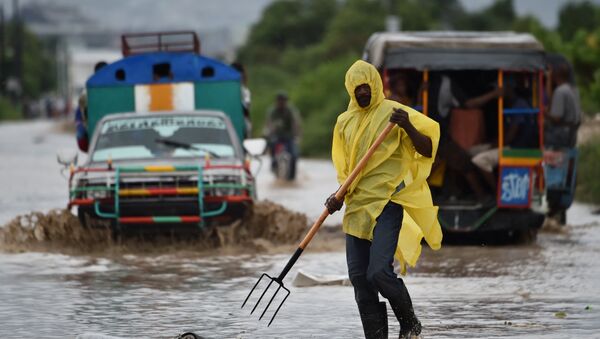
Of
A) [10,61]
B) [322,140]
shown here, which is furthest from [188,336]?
[10,61]

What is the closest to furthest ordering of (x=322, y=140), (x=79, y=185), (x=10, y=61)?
(x=79, y=185) → (x=322, y=140) → (x=10, y=61)

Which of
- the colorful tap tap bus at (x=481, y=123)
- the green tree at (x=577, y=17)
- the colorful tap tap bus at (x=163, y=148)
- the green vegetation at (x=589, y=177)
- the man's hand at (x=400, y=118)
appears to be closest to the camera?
the man's hand at (x=400, y=118)

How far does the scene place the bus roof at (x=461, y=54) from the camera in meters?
16.0

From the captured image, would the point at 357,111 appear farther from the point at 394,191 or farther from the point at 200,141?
the point at 200,141

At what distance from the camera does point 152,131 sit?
54.4 feet

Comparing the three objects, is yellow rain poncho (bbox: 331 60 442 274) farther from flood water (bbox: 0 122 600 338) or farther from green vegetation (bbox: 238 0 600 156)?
green vegetation (bbox: 238 0 600 156)

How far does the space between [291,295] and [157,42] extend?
9.50 m

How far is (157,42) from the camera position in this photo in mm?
20969

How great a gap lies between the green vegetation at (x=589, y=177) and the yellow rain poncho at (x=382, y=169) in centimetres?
1338

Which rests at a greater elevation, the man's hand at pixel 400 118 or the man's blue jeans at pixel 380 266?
the man's hand at pixel 400 118

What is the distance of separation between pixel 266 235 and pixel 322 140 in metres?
24.9

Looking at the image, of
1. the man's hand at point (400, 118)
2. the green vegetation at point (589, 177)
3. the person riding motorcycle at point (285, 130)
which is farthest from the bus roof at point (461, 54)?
the person riding motorcycle at point (285, 130)

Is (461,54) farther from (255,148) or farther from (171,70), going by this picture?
(171,70)

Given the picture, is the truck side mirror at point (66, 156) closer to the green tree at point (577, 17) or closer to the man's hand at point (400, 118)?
the man's hand at point (400, 118)
